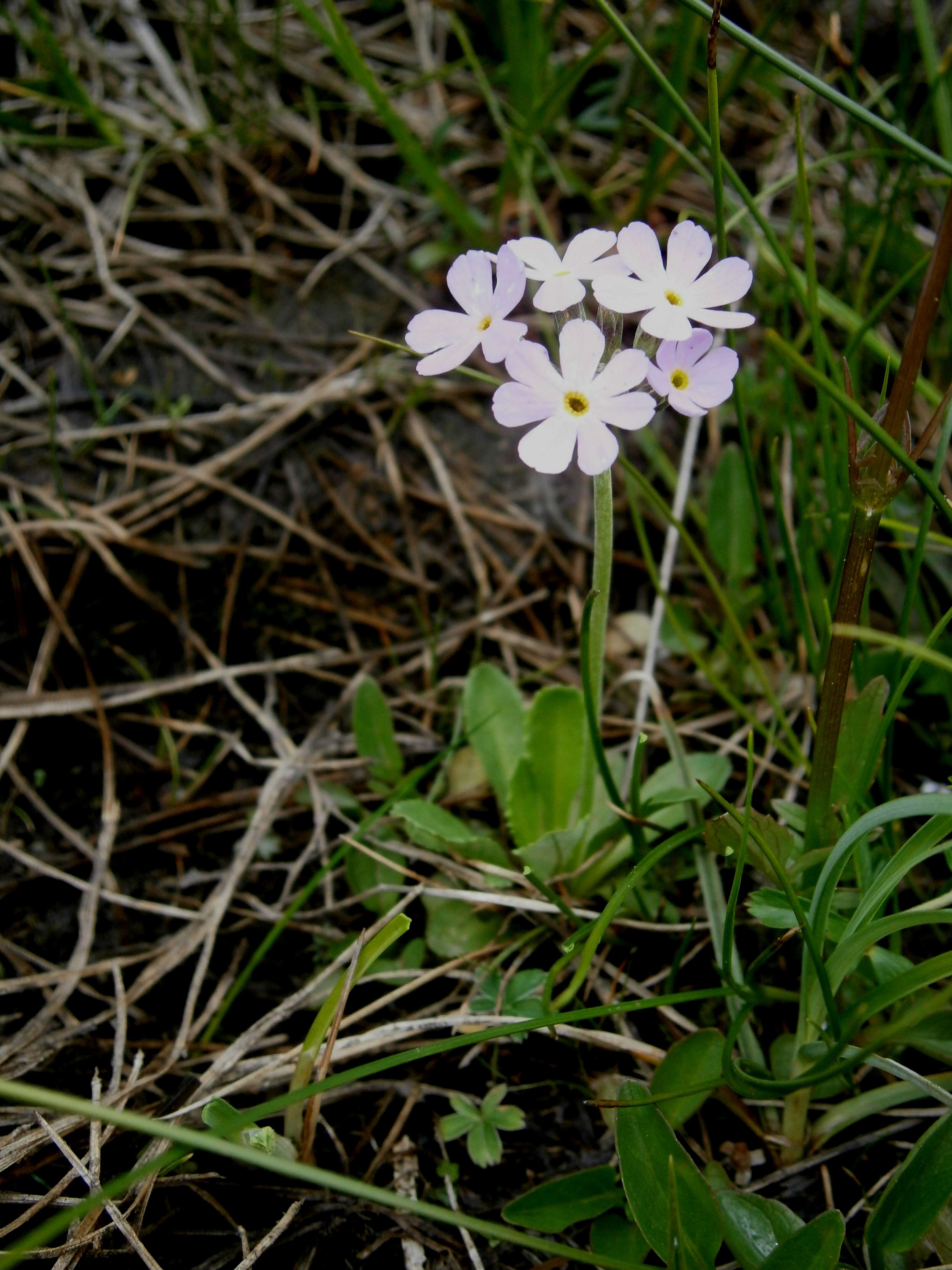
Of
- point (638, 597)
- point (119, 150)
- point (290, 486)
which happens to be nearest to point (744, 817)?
point (638, 597)

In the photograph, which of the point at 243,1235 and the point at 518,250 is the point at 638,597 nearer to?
the point at 518,250

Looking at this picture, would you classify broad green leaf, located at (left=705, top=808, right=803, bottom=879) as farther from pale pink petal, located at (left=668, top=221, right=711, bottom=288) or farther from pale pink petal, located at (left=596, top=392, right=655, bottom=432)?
pale pink petal, located at (left=668, top=221, right=711, bottom=288)

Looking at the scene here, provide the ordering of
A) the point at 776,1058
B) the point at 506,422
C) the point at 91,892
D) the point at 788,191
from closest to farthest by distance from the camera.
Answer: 1. the point at 506,422
2. the point at 776,1058
3. the point at 91,892
4. the point at 788,191

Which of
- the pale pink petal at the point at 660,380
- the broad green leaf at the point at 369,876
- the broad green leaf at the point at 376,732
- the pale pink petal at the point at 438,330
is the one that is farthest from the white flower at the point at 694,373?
the broad green leaf at the point at 369,876

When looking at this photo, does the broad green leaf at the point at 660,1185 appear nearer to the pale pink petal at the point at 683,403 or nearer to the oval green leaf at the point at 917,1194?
the oval green leaf at the point at 917,1194

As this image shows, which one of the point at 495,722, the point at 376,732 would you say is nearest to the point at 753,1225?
the point at 495,722

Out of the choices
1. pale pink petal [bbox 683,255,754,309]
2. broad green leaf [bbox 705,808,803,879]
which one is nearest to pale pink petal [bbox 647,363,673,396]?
pale pink petal [bbox 683,255,754,309]
